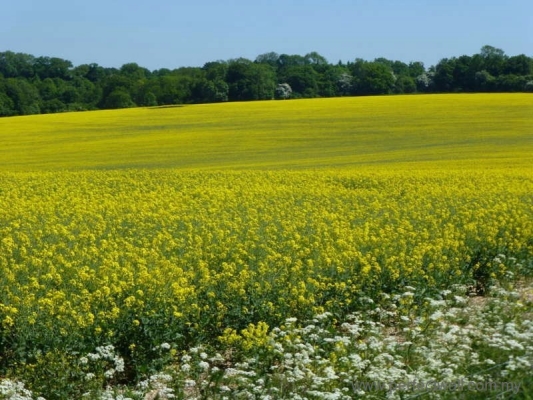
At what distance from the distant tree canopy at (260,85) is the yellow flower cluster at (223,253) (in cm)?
4931

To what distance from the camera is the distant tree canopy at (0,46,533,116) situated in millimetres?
66812

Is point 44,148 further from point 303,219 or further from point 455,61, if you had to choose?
point 455,61

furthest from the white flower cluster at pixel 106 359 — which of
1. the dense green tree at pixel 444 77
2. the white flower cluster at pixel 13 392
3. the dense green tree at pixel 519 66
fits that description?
the dense green tree at pixel 444 77

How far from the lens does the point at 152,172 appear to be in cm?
2522

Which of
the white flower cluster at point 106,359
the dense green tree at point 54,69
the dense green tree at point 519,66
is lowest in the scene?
the white flower cluster at point 106,359

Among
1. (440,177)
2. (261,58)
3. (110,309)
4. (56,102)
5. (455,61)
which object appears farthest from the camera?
(261,58)

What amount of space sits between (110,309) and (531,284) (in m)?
5.86

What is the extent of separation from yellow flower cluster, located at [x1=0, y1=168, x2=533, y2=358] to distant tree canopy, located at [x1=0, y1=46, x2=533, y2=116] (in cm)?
4931

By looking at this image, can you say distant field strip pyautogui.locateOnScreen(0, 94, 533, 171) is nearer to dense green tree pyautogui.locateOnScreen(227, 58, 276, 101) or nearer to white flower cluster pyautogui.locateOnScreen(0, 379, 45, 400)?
dense green tree pyautogui.locateOnScreen(227, 58, 276, 101)

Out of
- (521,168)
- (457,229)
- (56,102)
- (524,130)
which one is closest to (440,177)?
(521,168)

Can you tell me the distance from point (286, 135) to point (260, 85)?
27923 mm

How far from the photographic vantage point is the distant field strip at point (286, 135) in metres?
33.3

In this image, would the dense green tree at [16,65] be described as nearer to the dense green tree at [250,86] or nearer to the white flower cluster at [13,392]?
the dense green tree at [250,86]

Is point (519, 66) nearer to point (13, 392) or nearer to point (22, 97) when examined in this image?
point (22, 97)
